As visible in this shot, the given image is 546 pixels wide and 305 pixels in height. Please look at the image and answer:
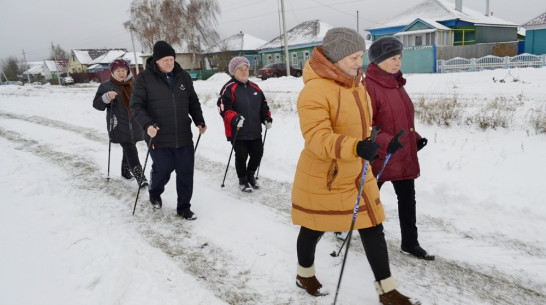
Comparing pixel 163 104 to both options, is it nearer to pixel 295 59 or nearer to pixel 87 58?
pixel 295 59

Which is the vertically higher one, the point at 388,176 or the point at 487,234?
the point at 388,176

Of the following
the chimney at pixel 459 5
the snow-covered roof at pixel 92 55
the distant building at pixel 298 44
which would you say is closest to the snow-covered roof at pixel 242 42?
the distant building at pixel 298 44

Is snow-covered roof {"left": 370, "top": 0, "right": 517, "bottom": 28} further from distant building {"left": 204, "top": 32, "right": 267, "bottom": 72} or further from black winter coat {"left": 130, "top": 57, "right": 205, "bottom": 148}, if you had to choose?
black winter coat {"left": 130, "top": 57, "right": 205, "bottom": 148}

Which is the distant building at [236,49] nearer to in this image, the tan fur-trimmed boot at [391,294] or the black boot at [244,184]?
the black boot at [244,184]

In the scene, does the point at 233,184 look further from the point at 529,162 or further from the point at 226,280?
the point at 529,162

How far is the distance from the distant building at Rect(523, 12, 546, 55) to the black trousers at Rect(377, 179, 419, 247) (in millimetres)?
27435

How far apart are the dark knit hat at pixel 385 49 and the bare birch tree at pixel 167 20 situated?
36533 mm

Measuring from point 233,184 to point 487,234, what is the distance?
347cm

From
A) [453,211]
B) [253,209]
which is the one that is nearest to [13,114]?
[253,209]

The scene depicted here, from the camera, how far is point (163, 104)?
13.9 ft

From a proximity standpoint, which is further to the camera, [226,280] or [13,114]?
[13,114]

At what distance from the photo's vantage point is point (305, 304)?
2762 millimetres

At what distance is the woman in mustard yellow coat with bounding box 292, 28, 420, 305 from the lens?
234 cm

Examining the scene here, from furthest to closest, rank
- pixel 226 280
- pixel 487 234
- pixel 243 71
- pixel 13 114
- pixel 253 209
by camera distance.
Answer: pixel 13 114
pixel 243 71
pixel 253 209
pixel 487 234
pixel 226 280
